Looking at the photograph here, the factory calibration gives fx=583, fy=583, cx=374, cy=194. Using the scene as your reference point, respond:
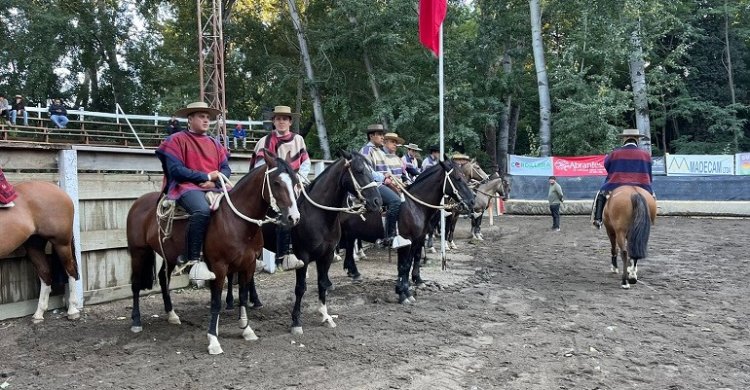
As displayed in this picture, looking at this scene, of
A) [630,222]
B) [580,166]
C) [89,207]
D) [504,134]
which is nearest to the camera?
[89,207]

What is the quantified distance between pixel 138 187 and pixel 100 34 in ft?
97.5

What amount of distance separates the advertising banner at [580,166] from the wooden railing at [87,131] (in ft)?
41.9

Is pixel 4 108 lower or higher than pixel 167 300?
higher

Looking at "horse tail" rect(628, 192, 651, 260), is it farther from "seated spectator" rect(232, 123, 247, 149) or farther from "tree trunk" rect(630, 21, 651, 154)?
"seated spectator" rect(232, 123, 247, 149)

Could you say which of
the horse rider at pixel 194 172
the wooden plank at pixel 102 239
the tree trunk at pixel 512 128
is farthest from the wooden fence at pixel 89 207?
the tree trunk at pixel 512 128

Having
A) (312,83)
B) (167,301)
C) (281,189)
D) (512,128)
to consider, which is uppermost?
(312,83)

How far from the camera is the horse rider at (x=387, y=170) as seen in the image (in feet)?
28.6

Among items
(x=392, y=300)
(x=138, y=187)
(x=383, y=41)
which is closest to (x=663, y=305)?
(x=392, y=300)

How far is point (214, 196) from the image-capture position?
20.6 ft

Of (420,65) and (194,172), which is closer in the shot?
(194,172)

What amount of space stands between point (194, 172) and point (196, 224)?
0.56m

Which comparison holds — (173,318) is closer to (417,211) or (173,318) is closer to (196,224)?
(196,224)

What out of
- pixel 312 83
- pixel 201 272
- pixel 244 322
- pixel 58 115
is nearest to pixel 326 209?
pixel 244 322

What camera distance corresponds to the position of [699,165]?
21.5 metres
